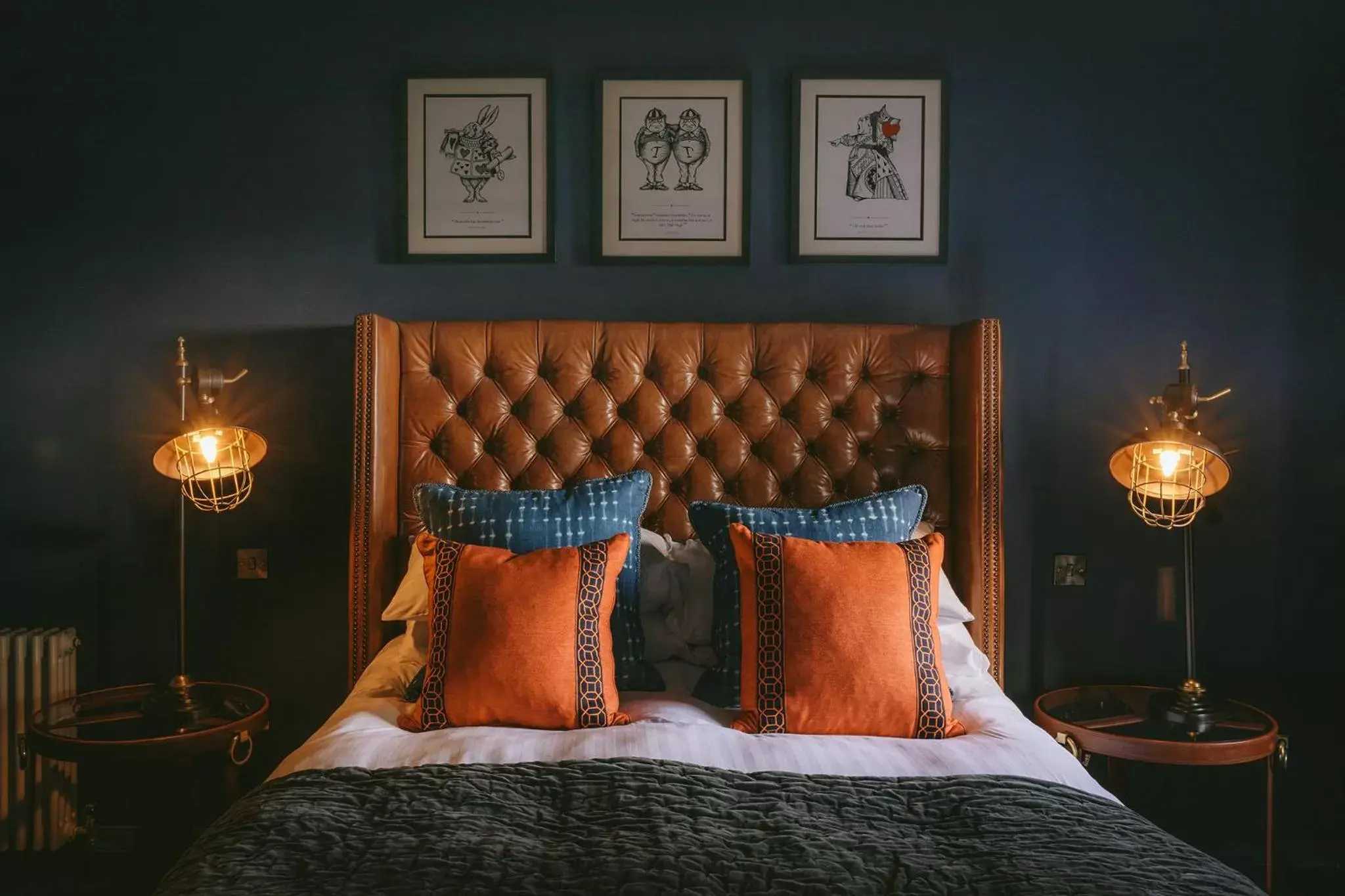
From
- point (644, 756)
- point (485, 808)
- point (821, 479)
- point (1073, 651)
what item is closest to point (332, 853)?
point (485, 808)

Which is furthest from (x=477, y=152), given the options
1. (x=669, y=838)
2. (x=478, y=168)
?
(x=669, y=838)

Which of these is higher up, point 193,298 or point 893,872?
point 193,298

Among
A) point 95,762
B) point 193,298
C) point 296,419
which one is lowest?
point 95,762

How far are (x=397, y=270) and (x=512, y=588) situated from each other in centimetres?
121

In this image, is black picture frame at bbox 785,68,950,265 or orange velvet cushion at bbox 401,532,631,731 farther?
black picture frame at bbox 785,68,950,265

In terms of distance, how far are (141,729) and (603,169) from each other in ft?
6.08

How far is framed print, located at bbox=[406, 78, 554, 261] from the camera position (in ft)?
8.48

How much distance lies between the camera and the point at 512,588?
183 cm

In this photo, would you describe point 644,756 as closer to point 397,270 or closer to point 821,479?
point 821,479

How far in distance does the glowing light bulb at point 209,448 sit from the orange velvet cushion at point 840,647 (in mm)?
1418

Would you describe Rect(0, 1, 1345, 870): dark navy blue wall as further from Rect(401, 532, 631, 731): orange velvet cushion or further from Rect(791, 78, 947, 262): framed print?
Rect(401, 532, 631, 731): orange velvet cushion

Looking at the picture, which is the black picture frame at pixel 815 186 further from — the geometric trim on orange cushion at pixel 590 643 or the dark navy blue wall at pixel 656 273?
the geometric trim on orange cushion at pixel 590 643

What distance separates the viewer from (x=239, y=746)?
227 centimetres

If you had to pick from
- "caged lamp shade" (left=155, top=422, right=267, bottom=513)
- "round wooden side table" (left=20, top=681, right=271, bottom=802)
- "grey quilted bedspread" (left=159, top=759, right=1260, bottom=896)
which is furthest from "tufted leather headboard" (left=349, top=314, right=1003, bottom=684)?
"grey quilted bedspread" (left=159, top=759, right=1260, bottom=896)
